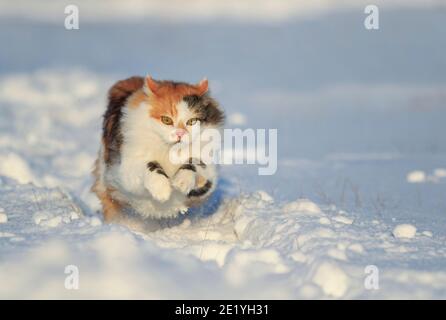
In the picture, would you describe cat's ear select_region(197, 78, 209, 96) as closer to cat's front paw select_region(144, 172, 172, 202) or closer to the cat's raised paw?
the cat's raised paw

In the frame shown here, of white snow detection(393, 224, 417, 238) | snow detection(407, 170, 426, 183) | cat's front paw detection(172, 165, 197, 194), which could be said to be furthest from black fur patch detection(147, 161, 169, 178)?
snow detection(407, 170, 426, 183)

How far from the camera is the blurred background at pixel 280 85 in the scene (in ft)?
26.1

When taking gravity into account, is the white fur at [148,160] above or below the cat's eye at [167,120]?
below

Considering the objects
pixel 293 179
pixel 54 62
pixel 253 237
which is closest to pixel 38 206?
pixel 253 237

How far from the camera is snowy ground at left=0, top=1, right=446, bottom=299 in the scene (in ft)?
12.2

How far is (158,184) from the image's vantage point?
5.09 m

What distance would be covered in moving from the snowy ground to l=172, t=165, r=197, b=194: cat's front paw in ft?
1.36

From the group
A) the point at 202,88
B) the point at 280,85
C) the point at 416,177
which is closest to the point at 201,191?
the point at 202,88

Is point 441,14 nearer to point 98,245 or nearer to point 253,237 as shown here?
point 253,237

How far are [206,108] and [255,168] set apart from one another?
10.1 feet

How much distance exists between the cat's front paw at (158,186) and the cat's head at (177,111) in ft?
1.00

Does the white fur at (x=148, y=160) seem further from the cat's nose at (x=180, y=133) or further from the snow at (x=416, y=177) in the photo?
the snow at (x=416, y=177)

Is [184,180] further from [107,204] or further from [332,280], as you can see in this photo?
[332,280]

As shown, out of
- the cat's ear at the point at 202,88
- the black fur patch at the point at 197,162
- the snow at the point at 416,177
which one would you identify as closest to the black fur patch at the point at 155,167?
the black fur patch at the point at 197,162
